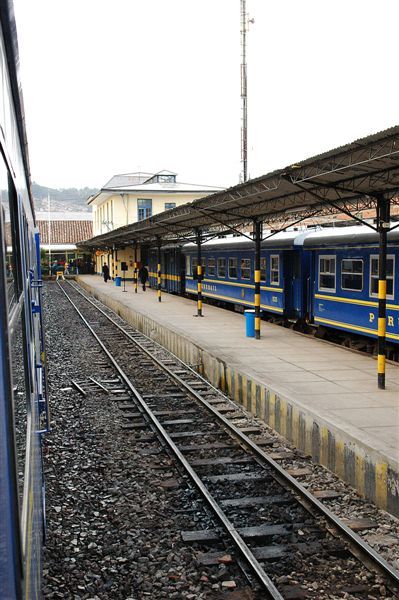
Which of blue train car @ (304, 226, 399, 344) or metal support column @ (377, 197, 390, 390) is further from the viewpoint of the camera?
blue train car @ (304, 226, 399, 344)

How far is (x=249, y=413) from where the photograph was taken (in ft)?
34.0

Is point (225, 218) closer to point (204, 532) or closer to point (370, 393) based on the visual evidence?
point (370, 393)

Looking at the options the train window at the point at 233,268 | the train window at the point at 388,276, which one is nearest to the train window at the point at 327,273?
the train window at the point at 388,276

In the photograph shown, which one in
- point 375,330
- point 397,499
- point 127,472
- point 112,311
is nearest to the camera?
point 397,499

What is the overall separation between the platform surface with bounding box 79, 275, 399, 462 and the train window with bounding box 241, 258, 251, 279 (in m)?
2.05

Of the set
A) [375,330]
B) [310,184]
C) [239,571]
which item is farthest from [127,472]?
[375,330]

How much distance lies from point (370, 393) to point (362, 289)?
4495 millimetres

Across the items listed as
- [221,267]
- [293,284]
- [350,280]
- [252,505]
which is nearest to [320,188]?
[350,280]

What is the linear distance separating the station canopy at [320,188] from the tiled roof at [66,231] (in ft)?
164

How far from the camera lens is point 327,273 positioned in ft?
51.0

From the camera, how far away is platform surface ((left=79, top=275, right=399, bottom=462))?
7.83m

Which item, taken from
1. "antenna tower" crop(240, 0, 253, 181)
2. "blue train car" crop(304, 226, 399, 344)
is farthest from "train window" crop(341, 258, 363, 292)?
"antenna tower" crop(240, 0, 253, 181)

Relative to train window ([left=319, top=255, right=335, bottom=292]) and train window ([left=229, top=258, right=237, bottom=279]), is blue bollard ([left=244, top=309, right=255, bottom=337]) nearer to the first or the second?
train window ([left=319, top=255, right=335, bottom=292])

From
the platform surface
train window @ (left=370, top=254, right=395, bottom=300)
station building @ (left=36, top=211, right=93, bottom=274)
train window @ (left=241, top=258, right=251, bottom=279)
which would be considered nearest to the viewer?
the platform surface
